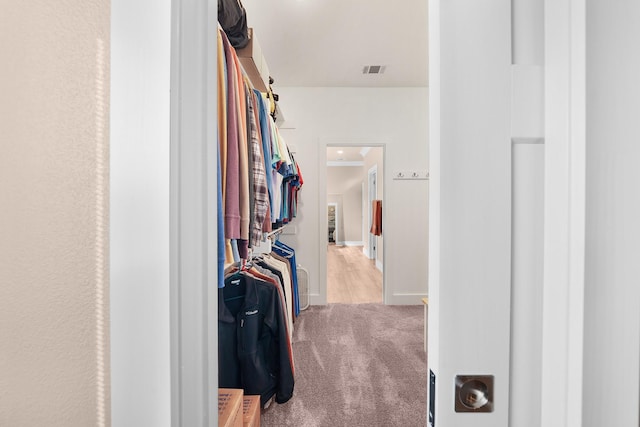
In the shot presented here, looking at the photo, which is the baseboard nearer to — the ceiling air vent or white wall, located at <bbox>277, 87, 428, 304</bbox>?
white wall, located at <bbox>277, 87, 428, 304</bbox>

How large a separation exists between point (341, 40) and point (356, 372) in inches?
109

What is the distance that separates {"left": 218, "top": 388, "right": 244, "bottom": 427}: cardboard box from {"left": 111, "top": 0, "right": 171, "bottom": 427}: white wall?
59 centimetres

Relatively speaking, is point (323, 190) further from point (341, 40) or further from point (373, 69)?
point (341, 40)

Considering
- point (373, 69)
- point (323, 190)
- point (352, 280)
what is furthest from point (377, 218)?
point (373, 69)

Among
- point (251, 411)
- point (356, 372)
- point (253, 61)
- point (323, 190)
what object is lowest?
point (356, 372)

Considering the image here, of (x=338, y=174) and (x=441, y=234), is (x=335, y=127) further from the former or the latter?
(x=338, y=174)

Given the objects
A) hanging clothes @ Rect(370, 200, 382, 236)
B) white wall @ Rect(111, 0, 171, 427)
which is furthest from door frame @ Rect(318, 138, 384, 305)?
white wall @ Rect(111, 0, 171, 427)

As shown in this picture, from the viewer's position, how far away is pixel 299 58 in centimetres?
289

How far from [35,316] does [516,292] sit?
731 mm

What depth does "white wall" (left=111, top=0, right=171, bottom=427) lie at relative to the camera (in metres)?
0.49

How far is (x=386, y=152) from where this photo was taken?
3607 mm

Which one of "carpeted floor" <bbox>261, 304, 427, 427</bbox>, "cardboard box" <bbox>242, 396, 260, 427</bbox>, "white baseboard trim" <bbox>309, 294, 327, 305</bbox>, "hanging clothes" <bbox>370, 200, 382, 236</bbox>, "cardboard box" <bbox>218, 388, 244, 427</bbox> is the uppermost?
"hanging clothes" <bbox>370, 200, 382, 236</bbox>

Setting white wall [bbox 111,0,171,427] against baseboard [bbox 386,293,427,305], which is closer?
white wall [bbox 111,0,171,427]

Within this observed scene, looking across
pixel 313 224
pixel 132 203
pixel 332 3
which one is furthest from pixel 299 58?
pixel 132 203
